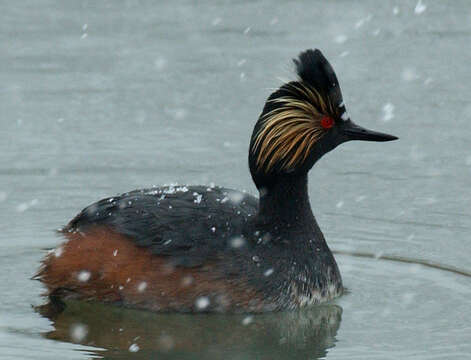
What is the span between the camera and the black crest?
883 centimetres

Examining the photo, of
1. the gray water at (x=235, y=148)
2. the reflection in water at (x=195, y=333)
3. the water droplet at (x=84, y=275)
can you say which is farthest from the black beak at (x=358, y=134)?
the water droplet at (x=84, y=275)

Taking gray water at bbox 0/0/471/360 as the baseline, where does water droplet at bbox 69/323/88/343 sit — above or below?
below

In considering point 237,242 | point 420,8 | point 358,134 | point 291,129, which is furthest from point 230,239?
point 420,8

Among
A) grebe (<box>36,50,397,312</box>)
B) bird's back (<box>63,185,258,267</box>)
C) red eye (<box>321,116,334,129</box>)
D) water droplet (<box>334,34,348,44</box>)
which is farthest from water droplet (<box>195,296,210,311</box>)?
water droplet (<box>334,34,348,44</box>)

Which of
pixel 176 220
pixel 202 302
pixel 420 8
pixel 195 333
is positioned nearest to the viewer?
pixel 195 333

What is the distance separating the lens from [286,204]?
30.6 ft

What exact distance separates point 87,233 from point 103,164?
9.27ft

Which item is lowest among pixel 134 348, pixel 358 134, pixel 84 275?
pixel 134 348

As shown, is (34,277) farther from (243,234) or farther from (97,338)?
(243,234)

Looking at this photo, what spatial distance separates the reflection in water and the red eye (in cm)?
130

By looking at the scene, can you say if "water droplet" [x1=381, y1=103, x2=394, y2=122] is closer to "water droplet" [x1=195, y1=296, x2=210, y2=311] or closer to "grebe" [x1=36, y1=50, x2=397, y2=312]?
"grebe" [x1=36, y1=50, x2=397, y2=312]

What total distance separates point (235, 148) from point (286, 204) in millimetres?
3083

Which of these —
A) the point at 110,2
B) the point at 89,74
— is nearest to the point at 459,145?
the point at 89,74

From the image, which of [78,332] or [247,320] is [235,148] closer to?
[247,320]
